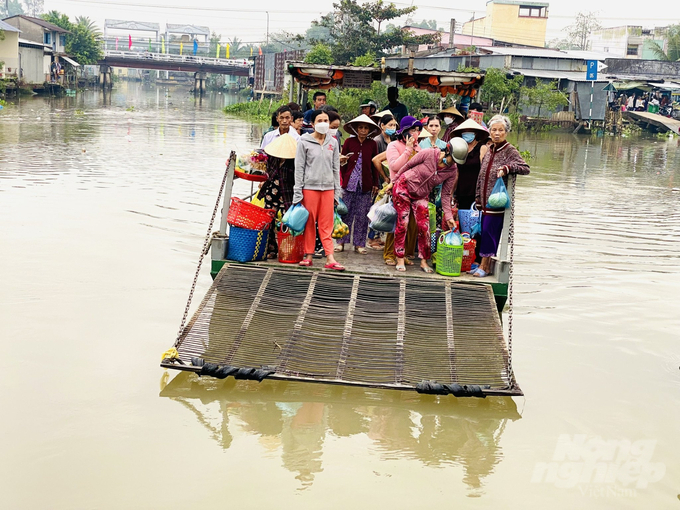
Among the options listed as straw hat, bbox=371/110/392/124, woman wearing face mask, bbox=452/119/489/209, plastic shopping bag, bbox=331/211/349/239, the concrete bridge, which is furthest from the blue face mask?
the concrete bridge

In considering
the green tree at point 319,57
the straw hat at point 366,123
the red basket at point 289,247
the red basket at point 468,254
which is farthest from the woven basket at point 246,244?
the green tree at point 319,57

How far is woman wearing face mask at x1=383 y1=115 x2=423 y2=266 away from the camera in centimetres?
716

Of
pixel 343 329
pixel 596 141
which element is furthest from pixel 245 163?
pixel 596 141

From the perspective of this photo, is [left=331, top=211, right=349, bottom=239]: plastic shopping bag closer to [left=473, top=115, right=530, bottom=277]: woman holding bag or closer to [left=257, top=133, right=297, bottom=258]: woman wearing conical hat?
[left=257, top=133, right=297, bottom=258]: woman wearing conical hat

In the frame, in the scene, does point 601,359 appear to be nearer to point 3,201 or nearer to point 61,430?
point 61,430

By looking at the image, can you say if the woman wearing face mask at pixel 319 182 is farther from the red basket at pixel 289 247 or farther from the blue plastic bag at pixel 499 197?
the blue plastic bag at pixel 499 197

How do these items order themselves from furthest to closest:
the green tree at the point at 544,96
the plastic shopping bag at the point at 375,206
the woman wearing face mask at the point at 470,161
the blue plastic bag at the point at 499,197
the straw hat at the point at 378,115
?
the green tree at the point at 544,96, the straw hat at the point at 378,115, the woman wearing face mask at the point at 470,161, the plastic shopping bag at the point at 375,206, the blue plastic bag at the point at 499,197

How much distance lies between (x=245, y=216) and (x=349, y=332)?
1.55 metres

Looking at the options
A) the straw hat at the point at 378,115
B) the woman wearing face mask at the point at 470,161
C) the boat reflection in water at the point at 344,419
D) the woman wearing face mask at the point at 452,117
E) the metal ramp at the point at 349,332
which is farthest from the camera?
the woman wearing face mask at the point at 452,117

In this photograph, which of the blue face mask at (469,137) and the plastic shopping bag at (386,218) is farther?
the blue face mask at (469,137)

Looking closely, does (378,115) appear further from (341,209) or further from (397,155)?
(341,209)

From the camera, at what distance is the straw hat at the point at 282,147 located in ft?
22.6

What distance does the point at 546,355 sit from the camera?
6.99 meters

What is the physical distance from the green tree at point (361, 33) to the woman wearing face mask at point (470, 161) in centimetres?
3505
